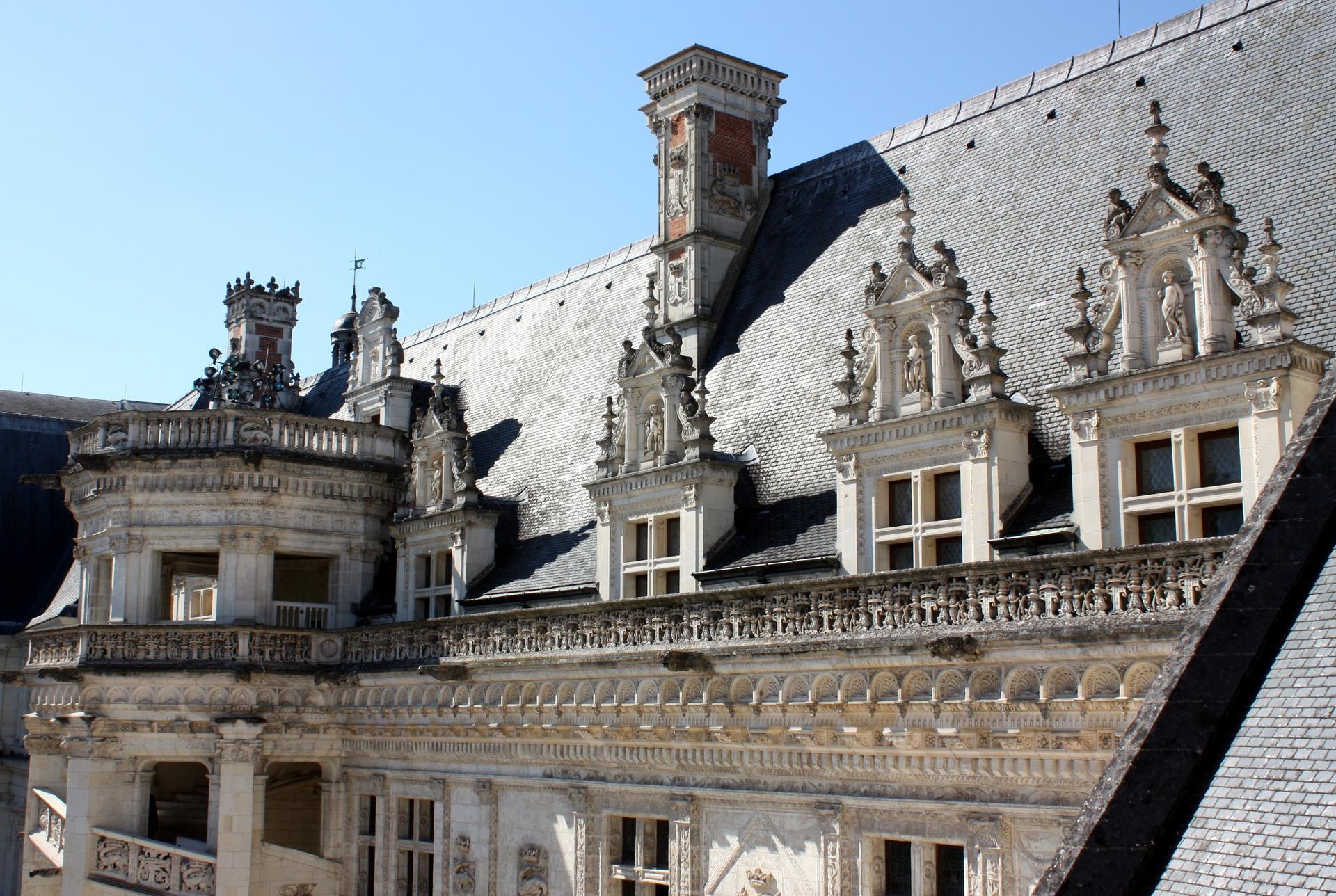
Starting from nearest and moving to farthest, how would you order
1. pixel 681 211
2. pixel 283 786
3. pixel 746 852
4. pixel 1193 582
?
1. pixel 1193 582
2. pixel 746 852
3. pixel 681 211
4. pixel 283 786

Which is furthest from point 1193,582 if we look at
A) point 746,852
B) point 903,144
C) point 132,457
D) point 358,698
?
point 132,457

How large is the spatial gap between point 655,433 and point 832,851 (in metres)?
6.98

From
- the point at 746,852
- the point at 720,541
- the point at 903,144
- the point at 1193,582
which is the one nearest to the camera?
the point at 1193,582

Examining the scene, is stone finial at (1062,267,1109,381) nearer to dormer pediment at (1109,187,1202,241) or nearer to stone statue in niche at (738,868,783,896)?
dormer pediment at (1109,187,1202,241)

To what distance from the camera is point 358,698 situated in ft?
86.3

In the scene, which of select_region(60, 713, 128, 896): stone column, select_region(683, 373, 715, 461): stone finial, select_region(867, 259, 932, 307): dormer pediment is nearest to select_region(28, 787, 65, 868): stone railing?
select_region(60, 713, 128, 896): stone column

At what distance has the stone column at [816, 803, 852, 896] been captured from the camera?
17.0m

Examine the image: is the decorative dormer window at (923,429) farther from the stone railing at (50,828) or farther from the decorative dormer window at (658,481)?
the stone railing at (50,828)

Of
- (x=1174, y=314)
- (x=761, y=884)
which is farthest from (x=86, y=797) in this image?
(x=1174, y=314)

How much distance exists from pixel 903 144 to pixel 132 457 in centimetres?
1420

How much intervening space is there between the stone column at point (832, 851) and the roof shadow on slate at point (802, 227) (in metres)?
8.76

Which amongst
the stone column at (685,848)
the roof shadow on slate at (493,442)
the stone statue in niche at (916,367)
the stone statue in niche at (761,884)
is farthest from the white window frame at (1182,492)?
the roof shadow on slate at (493,442)

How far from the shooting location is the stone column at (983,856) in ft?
50.3

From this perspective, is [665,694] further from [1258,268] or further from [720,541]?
[1258,268]
